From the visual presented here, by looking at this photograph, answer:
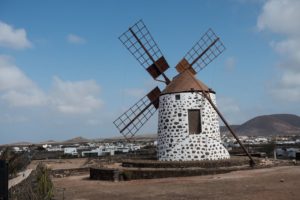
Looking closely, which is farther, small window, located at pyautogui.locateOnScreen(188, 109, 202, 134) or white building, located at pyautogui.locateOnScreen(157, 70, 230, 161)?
small window, located at pyautogui.locateOnScreen(188, 109, 202, 134)

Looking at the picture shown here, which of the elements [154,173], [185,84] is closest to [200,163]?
[154,173]

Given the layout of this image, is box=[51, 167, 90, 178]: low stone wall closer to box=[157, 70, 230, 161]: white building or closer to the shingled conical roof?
box=[157, 70, 230, 161]: white building

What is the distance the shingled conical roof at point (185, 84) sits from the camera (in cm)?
2151

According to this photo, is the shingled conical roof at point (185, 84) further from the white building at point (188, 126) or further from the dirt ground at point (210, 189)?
the dirt ground at point (210, 189)

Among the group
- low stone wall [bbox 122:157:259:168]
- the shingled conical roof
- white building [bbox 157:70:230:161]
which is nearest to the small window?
white building [bbox 157:70:230:161]

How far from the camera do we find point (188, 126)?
21.0 m

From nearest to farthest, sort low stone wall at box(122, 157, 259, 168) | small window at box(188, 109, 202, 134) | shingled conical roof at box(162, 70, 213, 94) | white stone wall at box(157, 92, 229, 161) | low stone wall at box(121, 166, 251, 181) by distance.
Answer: low stone wall at box(121, 166, 251, 181) → low stone wall at box(122, 157, 259, 168) → white stone wall at box(157, 92, 229, 161) → small window at box(188, 109, 202, 134) → shingled conical roof at box(162, 70, 213, 94)

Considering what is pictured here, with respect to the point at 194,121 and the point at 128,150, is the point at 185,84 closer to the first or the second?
the point at 194,121

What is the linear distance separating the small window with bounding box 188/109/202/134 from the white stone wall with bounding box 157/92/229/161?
0.58 feet

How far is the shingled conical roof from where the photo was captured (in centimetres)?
2151

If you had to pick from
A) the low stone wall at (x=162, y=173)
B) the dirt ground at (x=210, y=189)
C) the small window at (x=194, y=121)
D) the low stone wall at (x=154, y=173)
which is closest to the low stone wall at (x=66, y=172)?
the low stone wall at (x=154, y=173)

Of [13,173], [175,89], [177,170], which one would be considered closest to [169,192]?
[177,170]

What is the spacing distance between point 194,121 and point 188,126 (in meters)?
0.44

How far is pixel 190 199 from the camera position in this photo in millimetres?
11625
